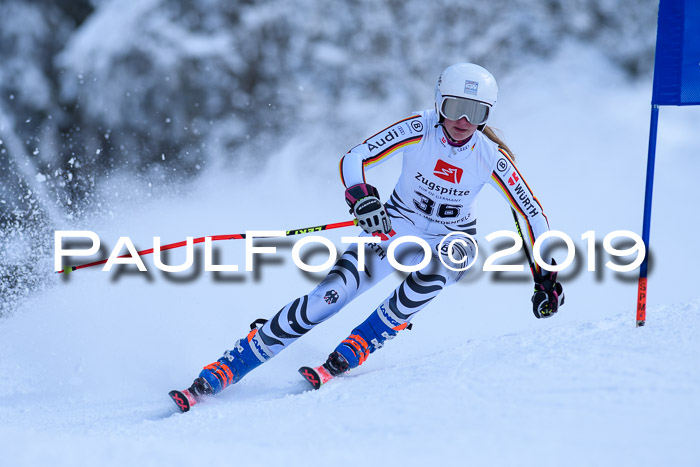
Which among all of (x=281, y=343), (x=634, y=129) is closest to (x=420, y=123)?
(x=281, y=343)

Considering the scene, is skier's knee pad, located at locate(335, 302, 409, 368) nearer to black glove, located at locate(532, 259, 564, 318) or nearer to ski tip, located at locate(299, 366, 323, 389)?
ski tip, located at locate(299, 366, 323, 389)

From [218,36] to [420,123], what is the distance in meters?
9.62

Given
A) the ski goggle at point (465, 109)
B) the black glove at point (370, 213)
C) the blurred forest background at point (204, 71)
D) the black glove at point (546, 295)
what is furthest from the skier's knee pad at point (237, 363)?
the blurred forest background at point (204, 71)

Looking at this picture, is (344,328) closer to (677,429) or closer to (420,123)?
(420,123)

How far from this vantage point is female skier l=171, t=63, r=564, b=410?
360 cm

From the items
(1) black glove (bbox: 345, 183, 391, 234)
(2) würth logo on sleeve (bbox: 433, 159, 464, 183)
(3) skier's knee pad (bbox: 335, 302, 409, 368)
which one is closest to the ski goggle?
(2) würth logo on sleeve (bbox: 433, 159, 464, 183)

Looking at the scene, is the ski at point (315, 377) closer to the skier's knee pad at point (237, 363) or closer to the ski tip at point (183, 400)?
the skier's knee pad at point (237, 363)

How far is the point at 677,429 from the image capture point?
243cm

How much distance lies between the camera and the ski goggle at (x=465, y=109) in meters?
3.55

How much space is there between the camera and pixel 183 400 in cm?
372

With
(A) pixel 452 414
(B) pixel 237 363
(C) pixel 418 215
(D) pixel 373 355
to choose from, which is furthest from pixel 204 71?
(A) pixel 452 414

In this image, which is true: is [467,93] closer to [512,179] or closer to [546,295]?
[512,179]

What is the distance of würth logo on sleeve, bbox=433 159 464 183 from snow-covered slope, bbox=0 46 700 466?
35.6 inches

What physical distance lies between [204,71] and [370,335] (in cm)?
929
